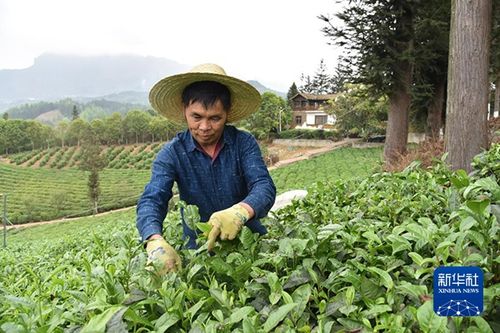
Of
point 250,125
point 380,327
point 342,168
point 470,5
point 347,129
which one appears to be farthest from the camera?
point 250,125

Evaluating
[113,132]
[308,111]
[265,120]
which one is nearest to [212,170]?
[265,120]

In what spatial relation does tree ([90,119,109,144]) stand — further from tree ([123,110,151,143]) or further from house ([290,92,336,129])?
house ([290,92,336,129])

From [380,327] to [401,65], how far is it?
35.9 ft

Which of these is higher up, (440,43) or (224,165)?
(440,43)

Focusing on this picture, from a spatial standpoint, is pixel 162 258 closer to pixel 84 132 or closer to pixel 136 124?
pixel 136 124

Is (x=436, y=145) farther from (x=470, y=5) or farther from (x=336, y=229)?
(x=336, y=229)

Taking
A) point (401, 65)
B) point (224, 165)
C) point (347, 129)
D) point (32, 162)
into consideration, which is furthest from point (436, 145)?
point (32, 162)

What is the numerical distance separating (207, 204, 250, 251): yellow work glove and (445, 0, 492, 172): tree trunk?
388 cm

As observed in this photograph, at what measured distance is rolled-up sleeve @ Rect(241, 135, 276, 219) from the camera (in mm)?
1599

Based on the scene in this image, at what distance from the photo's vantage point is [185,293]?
1.09 metres

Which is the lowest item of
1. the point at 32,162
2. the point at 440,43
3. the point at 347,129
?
the point at 32,162

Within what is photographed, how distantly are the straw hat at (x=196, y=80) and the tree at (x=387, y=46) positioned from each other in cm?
911

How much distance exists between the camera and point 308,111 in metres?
50.2
